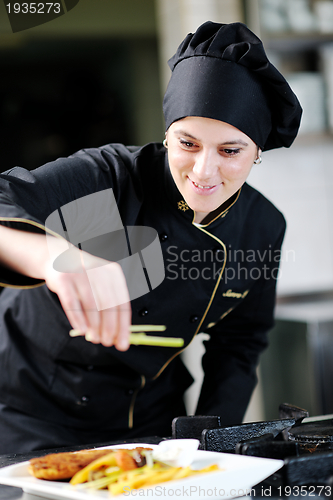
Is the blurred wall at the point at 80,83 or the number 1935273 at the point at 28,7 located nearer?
the number 1935273 at the point at 28,7

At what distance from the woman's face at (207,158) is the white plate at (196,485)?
564mm

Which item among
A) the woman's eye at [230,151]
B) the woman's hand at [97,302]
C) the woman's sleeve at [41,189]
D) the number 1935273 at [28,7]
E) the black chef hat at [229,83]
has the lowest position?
the woman's hand at [97,302]

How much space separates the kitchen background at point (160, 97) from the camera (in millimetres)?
2480

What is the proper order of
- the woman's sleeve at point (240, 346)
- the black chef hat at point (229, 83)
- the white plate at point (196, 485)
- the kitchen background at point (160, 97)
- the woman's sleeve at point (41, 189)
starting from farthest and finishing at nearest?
the kitchen background at point (160, 97), the woman's sleeve at point (240, 346), the black chef hat at point (229, 83), the woman's sleeve at point (41, 189), the white plate at point (196, 485)

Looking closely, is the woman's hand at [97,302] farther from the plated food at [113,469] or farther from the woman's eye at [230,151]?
the woman's eye at [230,151]

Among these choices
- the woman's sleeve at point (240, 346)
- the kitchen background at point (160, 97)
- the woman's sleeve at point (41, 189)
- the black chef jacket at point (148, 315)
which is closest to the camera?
the woman's sleeve at point (41, 189)

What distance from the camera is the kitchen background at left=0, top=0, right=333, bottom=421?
248 centimetres

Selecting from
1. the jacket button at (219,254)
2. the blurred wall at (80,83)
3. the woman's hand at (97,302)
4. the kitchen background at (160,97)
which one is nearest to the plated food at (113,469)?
the woman's hand at (97,302)

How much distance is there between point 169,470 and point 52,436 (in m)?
0.66

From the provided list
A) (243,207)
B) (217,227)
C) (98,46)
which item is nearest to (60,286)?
(217,227)

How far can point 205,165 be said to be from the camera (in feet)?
3.44

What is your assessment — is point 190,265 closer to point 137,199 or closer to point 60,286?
point 137,199

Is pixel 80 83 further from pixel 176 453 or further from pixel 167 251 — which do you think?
pixel 176 453

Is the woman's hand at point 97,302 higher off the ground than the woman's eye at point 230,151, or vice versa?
the woman's eye at point 230,151
